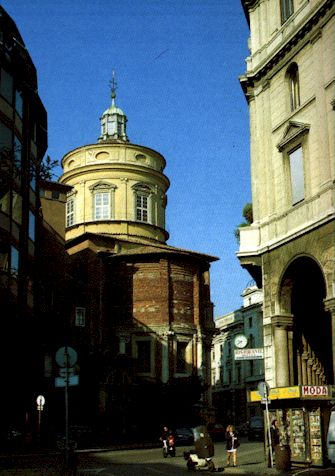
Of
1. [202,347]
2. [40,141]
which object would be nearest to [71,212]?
[202,347]

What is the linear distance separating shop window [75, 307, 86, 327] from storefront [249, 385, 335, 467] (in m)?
30.0

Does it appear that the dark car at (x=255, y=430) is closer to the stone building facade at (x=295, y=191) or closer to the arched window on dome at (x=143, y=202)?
the arched window on dome at (x=143, y=202)

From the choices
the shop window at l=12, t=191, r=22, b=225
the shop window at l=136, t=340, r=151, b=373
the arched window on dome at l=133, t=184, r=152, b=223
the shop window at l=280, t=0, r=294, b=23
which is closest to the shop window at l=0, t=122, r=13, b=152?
the shop window at l=12, t=191, r=22, b=225

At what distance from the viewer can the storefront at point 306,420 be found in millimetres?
21922

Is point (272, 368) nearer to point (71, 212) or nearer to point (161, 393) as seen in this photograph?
point (161, 393)

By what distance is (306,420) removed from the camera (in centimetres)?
2242

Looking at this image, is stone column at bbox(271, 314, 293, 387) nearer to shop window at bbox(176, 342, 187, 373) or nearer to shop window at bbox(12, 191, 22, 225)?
shop window at bbox(12, 191, 22, 225)

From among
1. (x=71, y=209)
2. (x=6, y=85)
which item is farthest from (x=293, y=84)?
(x=71, y=209)

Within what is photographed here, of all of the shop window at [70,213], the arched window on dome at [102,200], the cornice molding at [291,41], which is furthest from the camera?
the shop window at [70,213]

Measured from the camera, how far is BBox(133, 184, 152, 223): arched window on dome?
6053 cm

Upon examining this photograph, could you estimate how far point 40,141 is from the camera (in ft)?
138

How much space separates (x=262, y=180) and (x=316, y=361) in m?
6.80

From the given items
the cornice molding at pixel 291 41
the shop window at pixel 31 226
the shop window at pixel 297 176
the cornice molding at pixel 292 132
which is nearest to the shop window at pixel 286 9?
the cornice molding at pixel 291 41

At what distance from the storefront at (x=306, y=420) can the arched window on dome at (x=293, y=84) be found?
32.7ft
